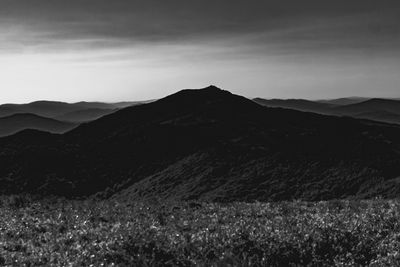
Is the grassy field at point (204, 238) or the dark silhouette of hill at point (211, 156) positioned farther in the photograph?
the dark silhouette of hill at point (211, 156)

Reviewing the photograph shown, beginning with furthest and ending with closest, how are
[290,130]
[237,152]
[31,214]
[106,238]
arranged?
1. [290,130]
2. [237,152]
3. [31,214]
4. [106,238]

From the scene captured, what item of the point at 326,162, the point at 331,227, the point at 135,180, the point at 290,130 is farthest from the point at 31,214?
the point at 290,130

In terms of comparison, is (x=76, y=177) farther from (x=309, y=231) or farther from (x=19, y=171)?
(x=309, y=231)

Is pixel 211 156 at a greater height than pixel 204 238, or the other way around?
pixel 204 238

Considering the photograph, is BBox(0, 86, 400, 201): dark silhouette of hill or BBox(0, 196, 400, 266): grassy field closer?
BBox(0, 196, 400, 266): grassy field
